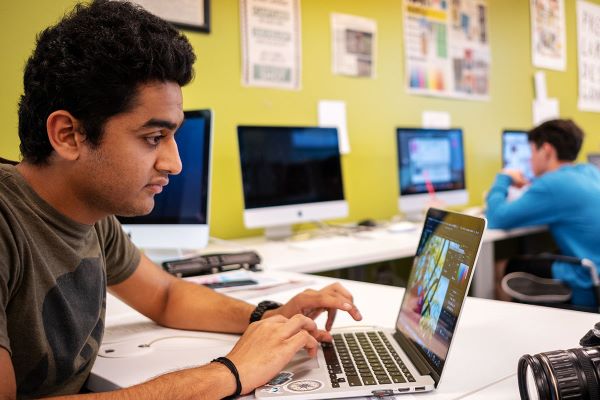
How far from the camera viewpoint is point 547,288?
8.35 feet

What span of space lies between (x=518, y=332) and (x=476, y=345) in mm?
129

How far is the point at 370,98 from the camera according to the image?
3.09 m

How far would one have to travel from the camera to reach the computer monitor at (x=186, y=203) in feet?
6.10

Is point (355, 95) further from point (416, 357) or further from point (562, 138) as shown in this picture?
point (416, 357)

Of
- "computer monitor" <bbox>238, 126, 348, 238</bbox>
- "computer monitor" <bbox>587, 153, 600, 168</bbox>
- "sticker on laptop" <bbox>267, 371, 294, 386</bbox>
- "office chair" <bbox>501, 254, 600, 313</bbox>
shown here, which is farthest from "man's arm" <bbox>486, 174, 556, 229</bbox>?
"sticker on laptop" <bbox>267, 371, 294, 386</bbox>

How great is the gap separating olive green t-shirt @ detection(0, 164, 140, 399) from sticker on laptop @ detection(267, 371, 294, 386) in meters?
0.34

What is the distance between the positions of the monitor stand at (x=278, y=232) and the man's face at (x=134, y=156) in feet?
4.98

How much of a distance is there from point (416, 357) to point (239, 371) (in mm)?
297

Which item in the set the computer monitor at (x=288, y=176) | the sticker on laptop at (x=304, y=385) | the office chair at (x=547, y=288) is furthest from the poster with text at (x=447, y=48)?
the sticker on laptop at (x=304, y=385)

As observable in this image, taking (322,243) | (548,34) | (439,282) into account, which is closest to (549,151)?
(322,243)

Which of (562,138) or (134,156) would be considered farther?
(562,138)

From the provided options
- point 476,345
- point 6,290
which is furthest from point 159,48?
point 476,345

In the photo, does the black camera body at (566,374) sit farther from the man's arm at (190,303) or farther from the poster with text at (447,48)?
the poster with text at (447,48)

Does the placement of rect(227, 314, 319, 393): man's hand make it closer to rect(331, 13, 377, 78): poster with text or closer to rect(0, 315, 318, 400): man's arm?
rect(0, 315, 318, 400): man's arm
